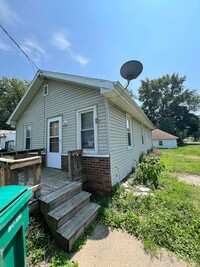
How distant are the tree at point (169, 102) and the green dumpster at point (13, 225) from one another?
39460mm

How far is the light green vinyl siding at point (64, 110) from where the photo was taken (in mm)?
4648

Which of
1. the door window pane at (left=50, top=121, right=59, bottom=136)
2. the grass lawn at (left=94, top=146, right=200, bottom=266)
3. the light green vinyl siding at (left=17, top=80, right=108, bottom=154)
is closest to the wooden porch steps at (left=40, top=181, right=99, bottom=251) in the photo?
the grass lawn at (left=94, top=146, right=200, bottom=266)

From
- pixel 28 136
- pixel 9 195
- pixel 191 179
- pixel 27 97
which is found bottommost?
pixel 191 179

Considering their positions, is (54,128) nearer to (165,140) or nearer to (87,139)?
(87,139)

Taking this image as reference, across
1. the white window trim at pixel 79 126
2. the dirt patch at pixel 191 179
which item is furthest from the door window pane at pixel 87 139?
the dirt patch at pixel 191 179

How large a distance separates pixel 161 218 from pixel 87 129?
345 cm

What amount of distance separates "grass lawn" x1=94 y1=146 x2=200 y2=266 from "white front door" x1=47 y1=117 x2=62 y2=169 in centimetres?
289

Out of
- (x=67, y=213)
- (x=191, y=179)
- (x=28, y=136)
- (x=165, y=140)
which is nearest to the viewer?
(x=67, y=213)

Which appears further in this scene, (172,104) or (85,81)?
(172,104)

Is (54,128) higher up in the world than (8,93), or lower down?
lower down

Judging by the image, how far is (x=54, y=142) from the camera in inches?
250

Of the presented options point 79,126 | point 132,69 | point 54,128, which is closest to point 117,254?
point 79,126

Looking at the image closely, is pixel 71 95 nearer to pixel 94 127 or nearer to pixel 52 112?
pixel 52 112

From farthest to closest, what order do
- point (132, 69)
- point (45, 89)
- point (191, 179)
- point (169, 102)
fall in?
point (169, 102)
point (45, 89)
point (191, 179)
point (132, 69)
